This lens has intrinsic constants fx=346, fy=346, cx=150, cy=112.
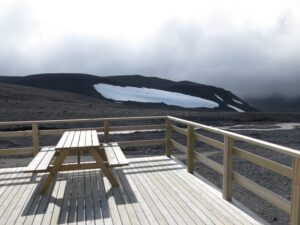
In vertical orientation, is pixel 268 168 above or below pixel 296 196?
above

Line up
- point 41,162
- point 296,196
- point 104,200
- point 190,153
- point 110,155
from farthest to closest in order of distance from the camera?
point 190,153 → point 110,155 → point 41,162 → point 104,200 → point 296,196

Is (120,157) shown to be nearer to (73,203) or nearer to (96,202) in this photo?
(96,202)

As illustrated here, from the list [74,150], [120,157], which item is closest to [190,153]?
[120,157]

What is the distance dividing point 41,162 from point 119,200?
133 centimetres

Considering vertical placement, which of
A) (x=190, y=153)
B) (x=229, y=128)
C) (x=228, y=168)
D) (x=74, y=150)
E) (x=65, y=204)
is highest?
(x=74, y=150)

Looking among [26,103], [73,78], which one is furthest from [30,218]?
[73,78]

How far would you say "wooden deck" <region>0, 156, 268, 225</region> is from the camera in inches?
168

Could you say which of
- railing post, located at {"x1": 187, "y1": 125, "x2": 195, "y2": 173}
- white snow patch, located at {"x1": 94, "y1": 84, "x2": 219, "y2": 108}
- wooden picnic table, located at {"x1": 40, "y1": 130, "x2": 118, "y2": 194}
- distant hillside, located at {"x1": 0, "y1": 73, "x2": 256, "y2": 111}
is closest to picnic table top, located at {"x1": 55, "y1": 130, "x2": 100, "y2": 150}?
wooden picnic table, located at {"x1": 40, "y1": 130, "x2": 118, "y2": 194}

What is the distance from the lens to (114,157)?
5473 millimetres

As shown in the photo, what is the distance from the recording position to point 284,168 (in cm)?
358

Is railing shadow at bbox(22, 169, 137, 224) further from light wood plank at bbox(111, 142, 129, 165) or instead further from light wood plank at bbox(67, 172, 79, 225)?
light wood plank at bbox(111, 142, 129, 165)

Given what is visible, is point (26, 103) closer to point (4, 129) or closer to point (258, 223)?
point (4, 129)

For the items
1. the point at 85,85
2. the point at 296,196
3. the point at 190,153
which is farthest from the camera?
the point at 85,85

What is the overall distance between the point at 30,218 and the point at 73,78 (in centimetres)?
4789
